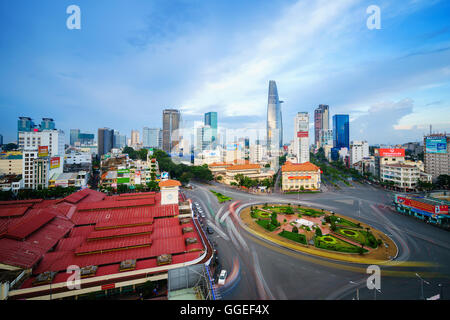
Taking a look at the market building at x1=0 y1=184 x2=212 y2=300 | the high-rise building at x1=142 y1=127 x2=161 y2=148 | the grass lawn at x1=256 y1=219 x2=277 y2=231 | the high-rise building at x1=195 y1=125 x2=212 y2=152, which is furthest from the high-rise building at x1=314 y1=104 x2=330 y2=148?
the market building at x1=0 y1=184 x2=212 y2=300

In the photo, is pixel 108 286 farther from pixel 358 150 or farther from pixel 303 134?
pixel 358 150

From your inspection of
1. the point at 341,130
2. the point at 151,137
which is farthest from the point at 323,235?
the point at 151,137

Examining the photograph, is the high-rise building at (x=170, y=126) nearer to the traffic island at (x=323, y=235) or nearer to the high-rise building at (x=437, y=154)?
the traffic island at (x=323, y=235)

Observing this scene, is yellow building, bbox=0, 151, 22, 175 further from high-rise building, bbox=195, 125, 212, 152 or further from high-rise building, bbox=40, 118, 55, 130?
high-rise building, bbox=195, 125, 212, 152
